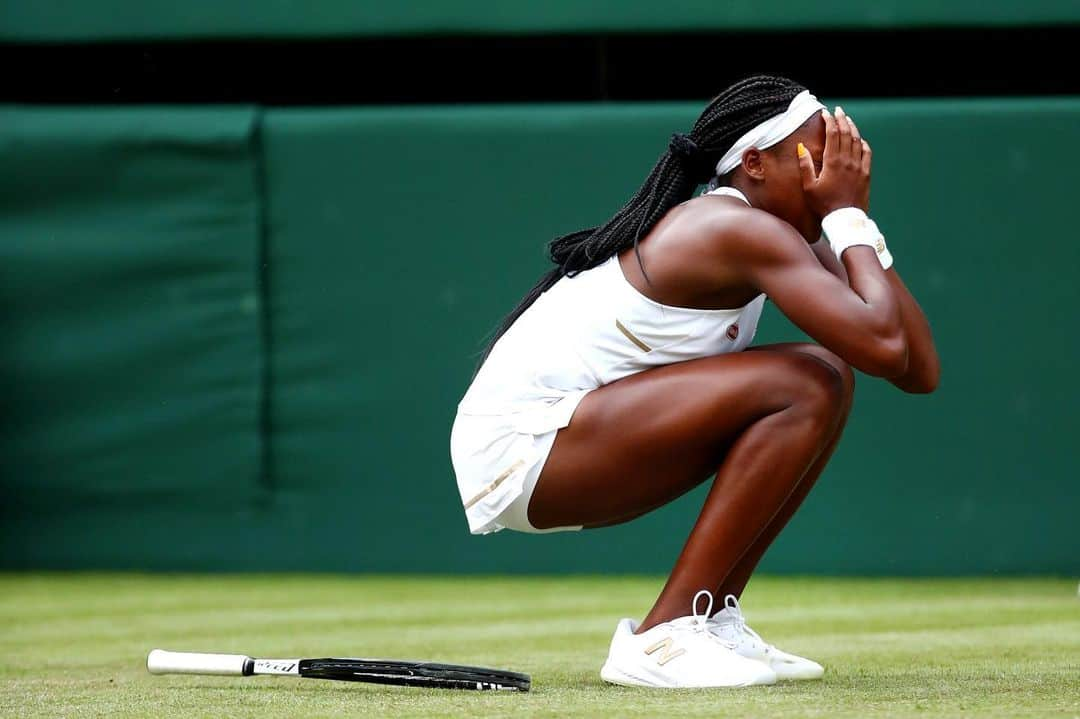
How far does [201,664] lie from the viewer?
3.13m

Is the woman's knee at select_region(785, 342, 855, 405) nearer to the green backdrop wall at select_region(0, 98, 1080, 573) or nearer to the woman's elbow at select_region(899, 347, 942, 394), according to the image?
the woman's elbow at select_region(899, 347, 942, 394)

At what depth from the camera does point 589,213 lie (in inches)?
235

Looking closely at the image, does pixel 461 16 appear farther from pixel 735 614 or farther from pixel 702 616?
pixel 702 616

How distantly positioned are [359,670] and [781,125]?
129 cm

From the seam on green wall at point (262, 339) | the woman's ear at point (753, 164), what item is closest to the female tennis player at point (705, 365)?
the woman's ear at point (753, 164)

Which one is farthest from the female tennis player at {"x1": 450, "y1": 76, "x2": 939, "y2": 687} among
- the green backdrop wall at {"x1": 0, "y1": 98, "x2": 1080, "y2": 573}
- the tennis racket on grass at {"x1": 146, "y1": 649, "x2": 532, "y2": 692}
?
the green backdrop wall at {"x1": 0, "y1": 98, "x2": 1080, "y2": 573}

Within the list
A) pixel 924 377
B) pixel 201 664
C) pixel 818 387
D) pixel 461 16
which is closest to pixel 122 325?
pixel 461 16

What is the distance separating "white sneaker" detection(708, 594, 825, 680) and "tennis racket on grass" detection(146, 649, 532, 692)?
40 cm

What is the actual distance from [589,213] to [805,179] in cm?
288

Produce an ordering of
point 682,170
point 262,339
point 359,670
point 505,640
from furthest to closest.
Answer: point 262,339, point 505,640, point 682,170, point 359,670

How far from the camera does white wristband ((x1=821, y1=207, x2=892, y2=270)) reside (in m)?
3.09

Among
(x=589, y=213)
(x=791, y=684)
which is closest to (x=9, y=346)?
(x=589, y=213)

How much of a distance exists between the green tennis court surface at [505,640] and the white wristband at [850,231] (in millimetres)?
808

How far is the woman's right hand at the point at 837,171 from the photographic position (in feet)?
10.1
